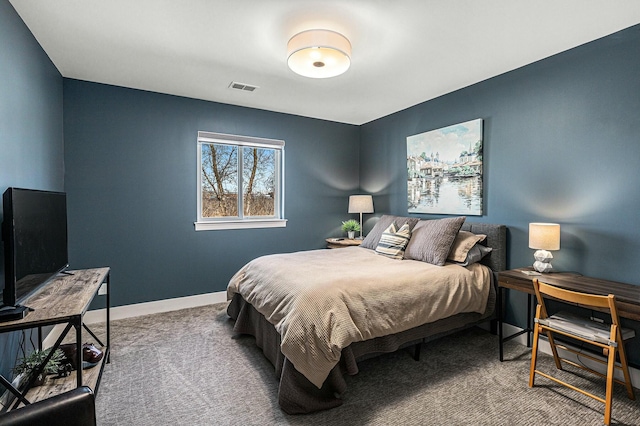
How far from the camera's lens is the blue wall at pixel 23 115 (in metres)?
1.92

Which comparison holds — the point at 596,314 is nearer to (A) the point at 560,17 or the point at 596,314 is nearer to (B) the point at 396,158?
(A) the point at 560,17

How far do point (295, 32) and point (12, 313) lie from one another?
2.31 m

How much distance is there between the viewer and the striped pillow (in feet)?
10.5

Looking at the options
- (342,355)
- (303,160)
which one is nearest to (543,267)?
(342,355)

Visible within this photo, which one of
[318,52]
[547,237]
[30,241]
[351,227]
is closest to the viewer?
[30,241]

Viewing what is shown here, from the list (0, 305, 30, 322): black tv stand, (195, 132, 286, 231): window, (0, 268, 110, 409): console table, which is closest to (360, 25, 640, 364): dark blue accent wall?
(195, 132, 286, 231): window

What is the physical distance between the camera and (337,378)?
1991 millimetres

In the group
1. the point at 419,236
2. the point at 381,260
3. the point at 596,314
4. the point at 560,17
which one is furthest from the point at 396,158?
the point at 596,314

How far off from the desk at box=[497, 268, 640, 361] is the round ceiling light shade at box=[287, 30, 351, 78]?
6.97ft

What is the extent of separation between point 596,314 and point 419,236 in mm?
1444

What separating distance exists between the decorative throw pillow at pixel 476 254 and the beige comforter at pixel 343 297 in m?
0.07

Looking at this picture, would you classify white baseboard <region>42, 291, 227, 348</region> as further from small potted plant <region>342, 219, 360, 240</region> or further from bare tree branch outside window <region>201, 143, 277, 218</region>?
small potted plant <region>342, 219, 360, 240</region>

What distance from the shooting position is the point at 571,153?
260 cm

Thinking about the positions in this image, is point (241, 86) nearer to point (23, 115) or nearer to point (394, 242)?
point (23, 115)
